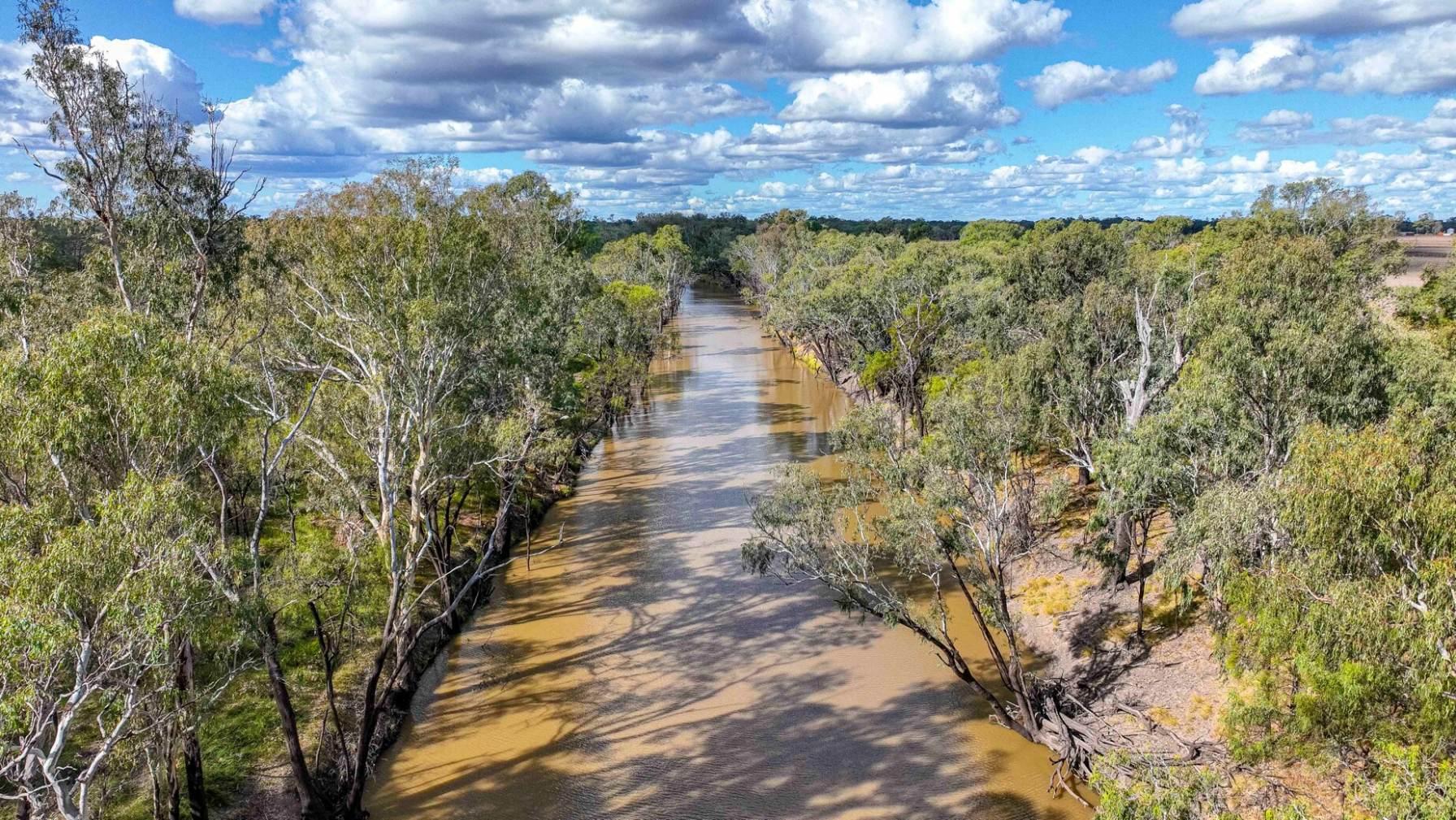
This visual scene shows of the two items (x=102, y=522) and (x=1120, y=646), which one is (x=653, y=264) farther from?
(x=102, y=522)

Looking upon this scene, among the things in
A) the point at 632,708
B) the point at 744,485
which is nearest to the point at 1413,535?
the point at 632,708

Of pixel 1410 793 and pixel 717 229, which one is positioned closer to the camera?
pixel 1410 793

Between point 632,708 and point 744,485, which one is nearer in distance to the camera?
point 632,708

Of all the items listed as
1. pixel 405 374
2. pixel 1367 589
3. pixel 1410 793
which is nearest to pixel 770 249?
pixel 405 374

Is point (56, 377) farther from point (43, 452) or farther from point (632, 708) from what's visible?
point (632, 708)

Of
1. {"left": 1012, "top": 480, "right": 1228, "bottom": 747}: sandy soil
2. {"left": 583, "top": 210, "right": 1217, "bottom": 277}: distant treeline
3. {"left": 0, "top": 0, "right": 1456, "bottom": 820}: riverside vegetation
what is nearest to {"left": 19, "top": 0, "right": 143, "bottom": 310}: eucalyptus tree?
{"left": 0, "top": 0, "right": 1456, "bottom": 820}: riverside vegetation

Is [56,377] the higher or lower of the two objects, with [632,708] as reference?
higher

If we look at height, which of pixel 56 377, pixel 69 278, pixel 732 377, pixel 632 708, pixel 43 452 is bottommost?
pixel 632 708
